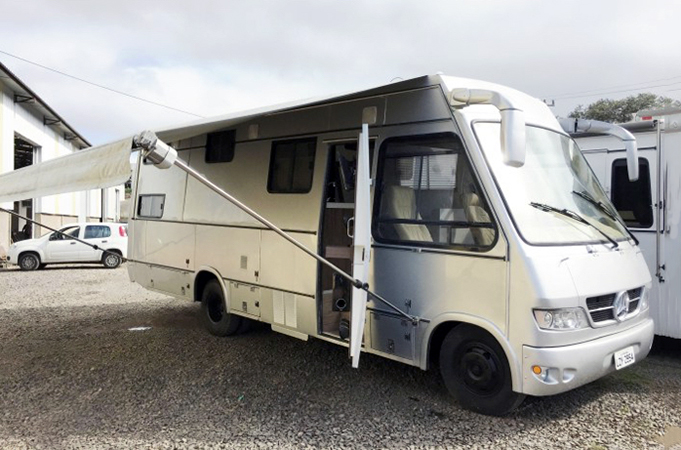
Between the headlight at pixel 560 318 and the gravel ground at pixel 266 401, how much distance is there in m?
0.84

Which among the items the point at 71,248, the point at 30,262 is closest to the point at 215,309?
the point at 71,248

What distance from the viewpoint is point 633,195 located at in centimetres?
579

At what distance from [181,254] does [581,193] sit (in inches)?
190

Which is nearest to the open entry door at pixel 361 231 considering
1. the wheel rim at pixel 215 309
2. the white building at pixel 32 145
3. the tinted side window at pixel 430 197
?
the tinted side window at pixel 430 197

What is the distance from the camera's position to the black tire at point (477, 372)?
3879 millimetres

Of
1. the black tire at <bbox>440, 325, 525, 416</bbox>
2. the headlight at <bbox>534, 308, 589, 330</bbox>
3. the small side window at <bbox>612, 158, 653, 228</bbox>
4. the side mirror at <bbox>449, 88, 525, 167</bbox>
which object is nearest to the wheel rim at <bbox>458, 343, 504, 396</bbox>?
the black tire at <bbox>440, 325, 525, 416</bbox>

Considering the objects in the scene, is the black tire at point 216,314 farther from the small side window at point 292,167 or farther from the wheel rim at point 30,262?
the wheel rim at point 30,262

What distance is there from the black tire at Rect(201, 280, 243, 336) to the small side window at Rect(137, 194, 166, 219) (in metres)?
1.43

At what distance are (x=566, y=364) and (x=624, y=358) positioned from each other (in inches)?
30.2

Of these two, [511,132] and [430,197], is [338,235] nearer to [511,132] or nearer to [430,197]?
[430,197]

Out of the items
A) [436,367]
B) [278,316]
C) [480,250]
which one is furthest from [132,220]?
[480,250]

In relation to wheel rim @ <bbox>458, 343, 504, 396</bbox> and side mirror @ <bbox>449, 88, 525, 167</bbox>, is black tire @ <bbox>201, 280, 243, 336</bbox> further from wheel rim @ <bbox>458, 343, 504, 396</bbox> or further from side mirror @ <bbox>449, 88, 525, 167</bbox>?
side mirror @ <bbox>449, 88, 525, 167</bbox>

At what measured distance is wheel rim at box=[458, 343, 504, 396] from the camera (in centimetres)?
391

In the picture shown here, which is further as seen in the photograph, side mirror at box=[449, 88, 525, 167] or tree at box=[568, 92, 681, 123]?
tree at box=[568, 92, 681, 123]
